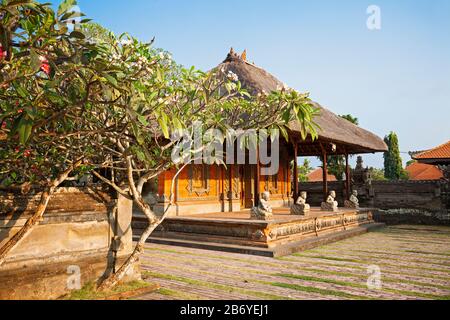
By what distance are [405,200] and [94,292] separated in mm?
15991

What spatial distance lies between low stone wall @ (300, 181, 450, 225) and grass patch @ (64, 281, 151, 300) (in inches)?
520

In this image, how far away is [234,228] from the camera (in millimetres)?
8461

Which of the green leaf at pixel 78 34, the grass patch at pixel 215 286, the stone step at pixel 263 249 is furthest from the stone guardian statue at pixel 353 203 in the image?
the green leaf at pixel 78 34

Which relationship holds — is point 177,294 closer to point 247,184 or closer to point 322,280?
point 322,280

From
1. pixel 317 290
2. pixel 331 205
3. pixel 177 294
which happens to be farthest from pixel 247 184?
pixel 177 294

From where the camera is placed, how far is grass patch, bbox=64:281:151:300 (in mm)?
4207

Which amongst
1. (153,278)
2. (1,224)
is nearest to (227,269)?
(153,278)

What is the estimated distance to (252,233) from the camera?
8.10 m

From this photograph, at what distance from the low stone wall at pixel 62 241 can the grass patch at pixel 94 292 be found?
9 cm

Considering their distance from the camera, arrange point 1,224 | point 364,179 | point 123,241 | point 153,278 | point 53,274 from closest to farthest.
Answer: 1. point 1,224
2. point 53,274
3. point 123,241
4. point 153,278
5. point 364,179

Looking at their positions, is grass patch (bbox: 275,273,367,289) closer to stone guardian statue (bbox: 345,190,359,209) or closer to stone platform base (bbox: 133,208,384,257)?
stone platform base (bbox: 133,208,384,257)

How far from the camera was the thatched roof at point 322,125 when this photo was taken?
1143 centimetres

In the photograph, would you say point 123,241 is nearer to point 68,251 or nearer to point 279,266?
point 68,251
